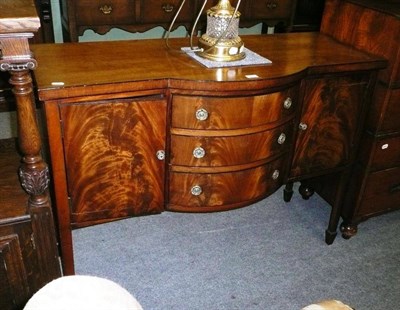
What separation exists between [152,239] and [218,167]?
0.76 metres

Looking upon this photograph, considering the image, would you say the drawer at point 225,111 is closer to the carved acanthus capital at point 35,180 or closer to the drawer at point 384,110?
the carved acanthus capital at point 35,180

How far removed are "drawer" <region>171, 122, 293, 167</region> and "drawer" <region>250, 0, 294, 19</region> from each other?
1.95 m

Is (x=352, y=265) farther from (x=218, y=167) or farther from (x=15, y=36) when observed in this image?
(x=15, y=36)

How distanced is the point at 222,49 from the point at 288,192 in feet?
3.80

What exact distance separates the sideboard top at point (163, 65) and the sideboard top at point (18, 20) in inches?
6.3

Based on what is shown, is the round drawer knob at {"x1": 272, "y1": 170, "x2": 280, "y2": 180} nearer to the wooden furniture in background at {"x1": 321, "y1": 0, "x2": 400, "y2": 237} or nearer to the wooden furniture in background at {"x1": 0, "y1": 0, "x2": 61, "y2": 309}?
the wooden furniture in background at {"x1": 321, "y1": 0, "x2": 400, "y2": 237}

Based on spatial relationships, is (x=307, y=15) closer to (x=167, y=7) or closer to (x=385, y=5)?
(x=167, y=7)

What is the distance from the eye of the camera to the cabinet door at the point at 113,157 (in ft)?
3.95

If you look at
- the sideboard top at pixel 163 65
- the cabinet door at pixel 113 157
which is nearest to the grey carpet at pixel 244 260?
the cabinet door at pixel 113 157

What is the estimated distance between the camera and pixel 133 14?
9.15ft

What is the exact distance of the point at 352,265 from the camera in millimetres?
1938

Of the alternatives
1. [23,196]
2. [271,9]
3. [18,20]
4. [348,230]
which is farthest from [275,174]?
[271,9]

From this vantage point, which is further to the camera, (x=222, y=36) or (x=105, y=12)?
(x=105, y=12)

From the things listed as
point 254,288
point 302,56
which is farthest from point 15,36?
point 254,288
